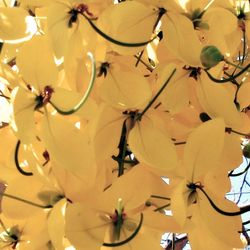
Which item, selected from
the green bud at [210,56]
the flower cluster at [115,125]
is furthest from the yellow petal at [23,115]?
the green bud at [210,56]

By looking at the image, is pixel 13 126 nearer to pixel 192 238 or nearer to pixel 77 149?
pixel 77 149

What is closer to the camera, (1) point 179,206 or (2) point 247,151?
(1) point 179,206

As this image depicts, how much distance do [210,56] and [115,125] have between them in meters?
0.07

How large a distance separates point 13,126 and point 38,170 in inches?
1.2

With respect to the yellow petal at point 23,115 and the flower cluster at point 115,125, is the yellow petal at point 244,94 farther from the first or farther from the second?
the yellow petal at point 23,115

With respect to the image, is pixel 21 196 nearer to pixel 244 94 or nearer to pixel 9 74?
pixel 9 74

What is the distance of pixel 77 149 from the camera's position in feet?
1.20

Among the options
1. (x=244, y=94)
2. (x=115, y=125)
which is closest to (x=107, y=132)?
(x=115, y=125)

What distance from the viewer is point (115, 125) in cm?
41

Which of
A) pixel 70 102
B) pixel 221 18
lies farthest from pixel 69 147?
Answer: pixel 221 18

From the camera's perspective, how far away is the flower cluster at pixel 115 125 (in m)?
0.37

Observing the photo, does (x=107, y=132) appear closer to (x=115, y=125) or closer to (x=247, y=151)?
(x=115, y=125)

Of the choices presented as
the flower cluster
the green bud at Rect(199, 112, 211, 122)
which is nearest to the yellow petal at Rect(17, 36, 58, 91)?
the flower cluster

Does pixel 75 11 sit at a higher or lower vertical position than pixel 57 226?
higher
